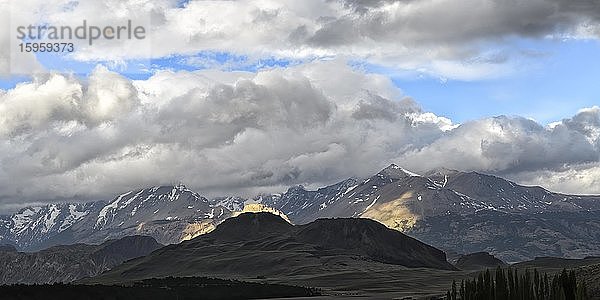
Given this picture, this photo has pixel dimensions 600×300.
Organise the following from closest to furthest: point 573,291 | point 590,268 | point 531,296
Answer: point 573,291 → point 531,296 → point 590,268

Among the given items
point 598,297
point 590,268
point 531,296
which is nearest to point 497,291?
point 531,296

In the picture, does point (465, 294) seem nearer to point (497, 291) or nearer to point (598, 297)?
point (497, 291)

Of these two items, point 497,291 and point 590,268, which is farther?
point 590,268

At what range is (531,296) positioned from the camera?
104 m

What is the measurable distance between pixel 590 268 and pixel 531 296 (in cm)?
3533

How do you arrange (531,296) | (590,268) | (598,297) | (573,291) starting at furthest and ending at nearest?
(590,268)
(598,297)
(531,296)
(573,291)

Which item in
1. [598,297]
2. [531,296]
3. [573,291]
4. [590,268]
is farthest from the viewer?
[590,268]

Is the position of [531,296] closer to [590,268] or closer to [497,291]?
[497,291]

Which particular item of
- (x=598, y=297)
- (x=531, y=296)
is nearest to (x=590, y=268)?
(x=598, y=297)

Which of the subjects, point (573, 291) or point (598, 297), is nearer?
point (573, 291)

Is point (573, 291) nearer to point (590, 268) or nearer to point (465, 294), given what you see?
point (465, 294)

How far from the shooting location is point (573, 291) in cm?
9606

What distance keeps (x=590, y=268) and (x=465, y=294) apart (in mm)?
35706

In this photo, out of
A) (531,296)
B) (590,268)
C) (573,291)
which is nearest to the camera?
(573,291)
